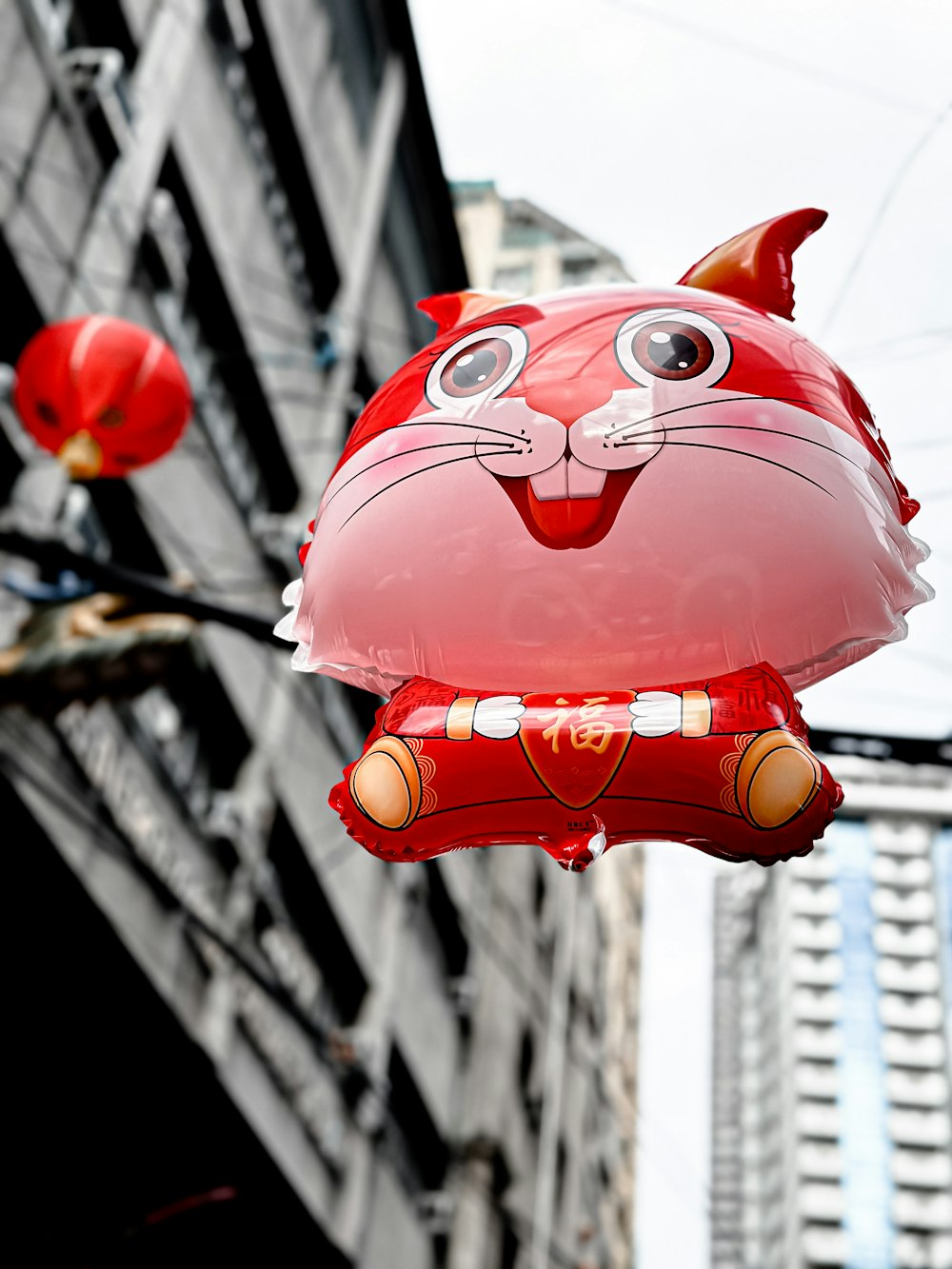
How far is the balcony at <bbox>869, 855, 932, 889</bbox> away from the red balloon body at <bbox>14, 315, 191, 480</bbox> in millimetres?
80434

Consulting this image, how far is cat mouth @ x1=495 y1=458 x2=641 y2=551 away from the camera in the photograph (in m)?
2.26

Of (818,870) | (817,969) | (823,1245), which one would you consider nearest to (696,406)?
(818,870)

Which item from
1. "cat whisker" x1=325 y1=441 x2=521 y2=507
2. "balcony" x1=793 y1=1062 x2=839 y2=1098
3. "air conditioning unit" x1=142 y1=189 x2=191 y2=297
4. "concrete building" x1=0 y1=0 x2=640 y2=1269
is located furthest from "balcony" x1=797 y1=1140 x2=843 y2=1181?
"cat whisker" x1=325 y1=441 x2=521 y2=507

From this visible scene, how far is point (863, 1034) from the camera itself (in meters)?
86.3

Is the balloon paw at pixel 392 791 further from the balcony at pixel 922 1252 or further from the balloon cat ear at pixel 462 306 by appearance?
the balcony at pixel 922 1252

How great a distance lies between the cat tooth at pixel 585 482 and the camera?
226cm

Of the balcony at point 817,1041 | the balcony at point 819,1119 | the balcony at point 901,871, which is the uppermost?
the balcony at point 901,871

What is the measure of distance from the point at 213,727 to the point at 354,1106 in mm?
4615

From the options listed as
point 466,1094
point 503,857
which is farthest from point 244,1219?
point 503,857

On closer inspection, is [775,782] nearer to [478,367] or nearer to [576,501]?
[576,501]

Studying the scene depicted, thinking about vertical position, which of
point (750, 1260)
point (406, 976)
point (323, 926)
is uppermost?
point (323, 926)

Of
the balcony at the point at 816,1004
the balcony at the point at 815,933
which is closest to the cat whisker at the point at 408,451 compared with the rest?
the balcony at the point at 815,933

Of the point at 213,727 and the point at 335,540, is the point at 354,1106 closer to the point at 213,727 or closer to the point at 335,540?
the point at 213,727

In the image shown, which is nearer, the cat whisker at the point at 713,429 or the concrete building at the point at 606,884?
the cat whisker at the point at 713,429
